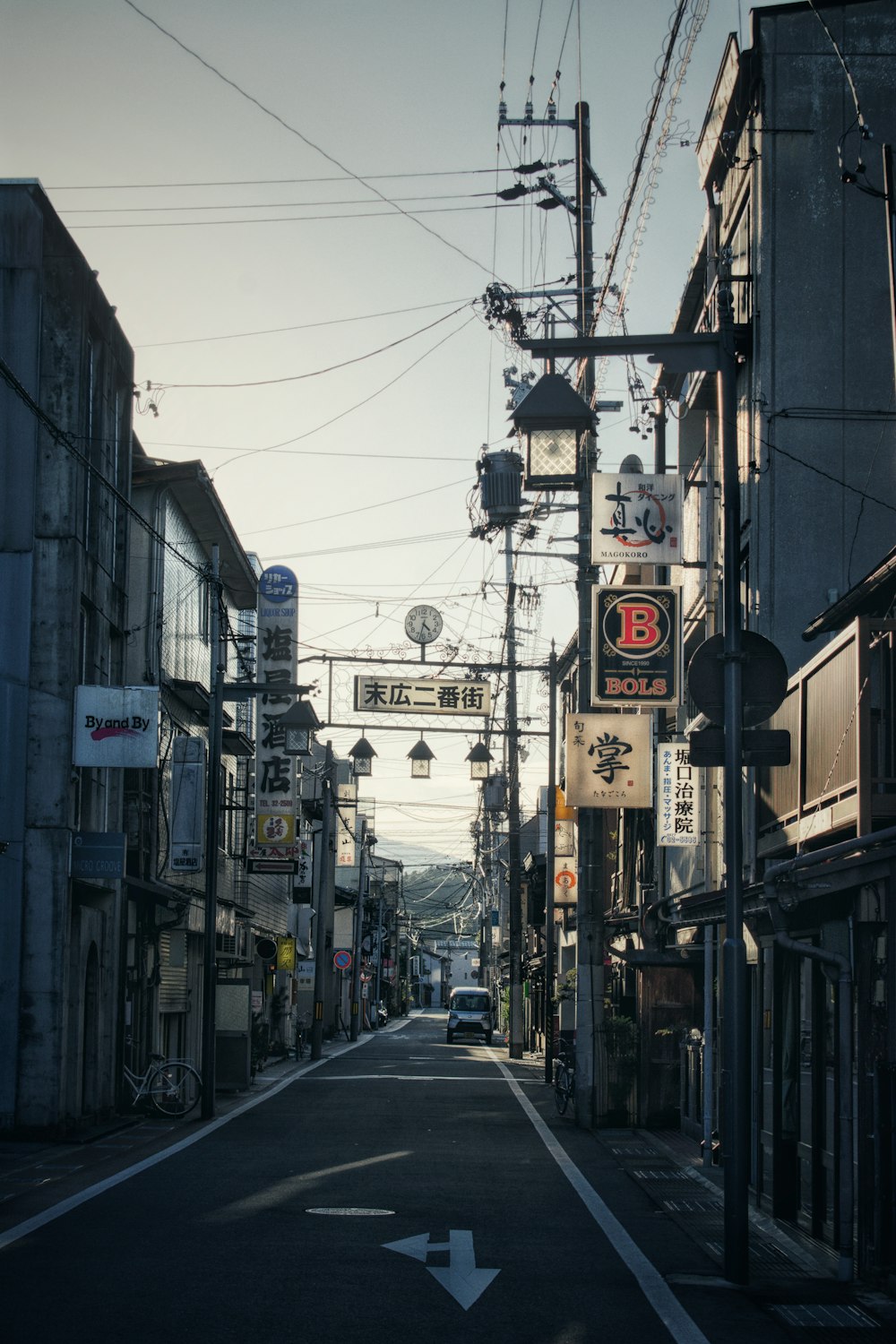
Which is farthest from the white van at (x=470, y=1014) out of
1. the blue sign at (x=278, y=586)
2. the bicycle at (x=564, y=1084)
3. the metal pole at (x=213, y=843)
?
the metal pole at (x=213, y=843)

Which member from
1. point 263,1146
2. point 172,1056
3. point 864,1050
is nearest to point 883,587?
point 864,1050

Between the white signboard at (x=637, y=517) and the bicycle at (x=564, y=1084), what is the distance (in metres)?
9.58

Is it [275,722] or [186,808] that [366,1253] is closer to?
[186,808]

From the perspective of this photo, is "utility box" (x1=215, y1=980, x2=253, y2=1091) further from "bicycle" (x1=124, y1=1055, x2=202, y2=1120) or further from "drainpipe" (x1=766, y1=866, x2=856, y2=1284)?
"drainpipe" (x1=766, y1=866, x2=856, y2=1284)

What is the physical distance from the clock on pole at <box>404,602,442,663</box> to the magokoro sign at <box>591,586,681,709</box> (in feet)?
34.2

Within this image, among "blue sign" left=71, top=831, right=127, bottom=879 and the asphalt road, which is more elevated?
"blue sign" left=71, top=831, right=127, bottom=879

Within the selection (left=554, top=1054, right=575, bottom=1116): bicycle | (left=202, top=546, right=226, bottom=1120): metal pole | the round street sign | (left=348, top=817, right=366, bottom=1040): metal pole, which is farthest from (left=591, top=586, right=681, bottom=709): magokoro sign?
(left=348, top=817, right=366, bottom=1040): metal pole

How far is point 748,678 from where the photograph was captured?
13.0 meters

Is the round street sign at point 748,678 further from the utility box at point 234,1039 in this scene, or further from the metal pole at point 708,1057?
the utility box at point 234,1039

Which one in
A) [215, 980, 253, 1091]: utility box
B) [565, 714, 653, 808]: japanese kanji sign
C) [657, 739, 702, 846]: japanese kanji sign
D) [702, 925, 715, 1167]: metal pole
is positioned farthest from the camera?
[215, 980, 253, 1091]: utility box

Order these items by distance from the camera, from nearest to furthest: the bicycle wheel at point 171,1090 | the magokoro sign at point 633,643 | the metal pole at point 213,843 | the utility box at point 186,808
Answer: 1. the magokoro sign at point 633,643
2. the bicycle wheel at point 171,1090
3. the metal pole at point 213,843
4. the utility box at point 186,808

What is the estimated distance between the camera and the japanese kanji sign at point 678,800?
83.5 feet

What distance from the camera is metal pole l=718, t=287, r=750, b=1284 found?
39.2ft

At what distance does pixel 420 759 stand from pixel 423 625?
13.2 ft
